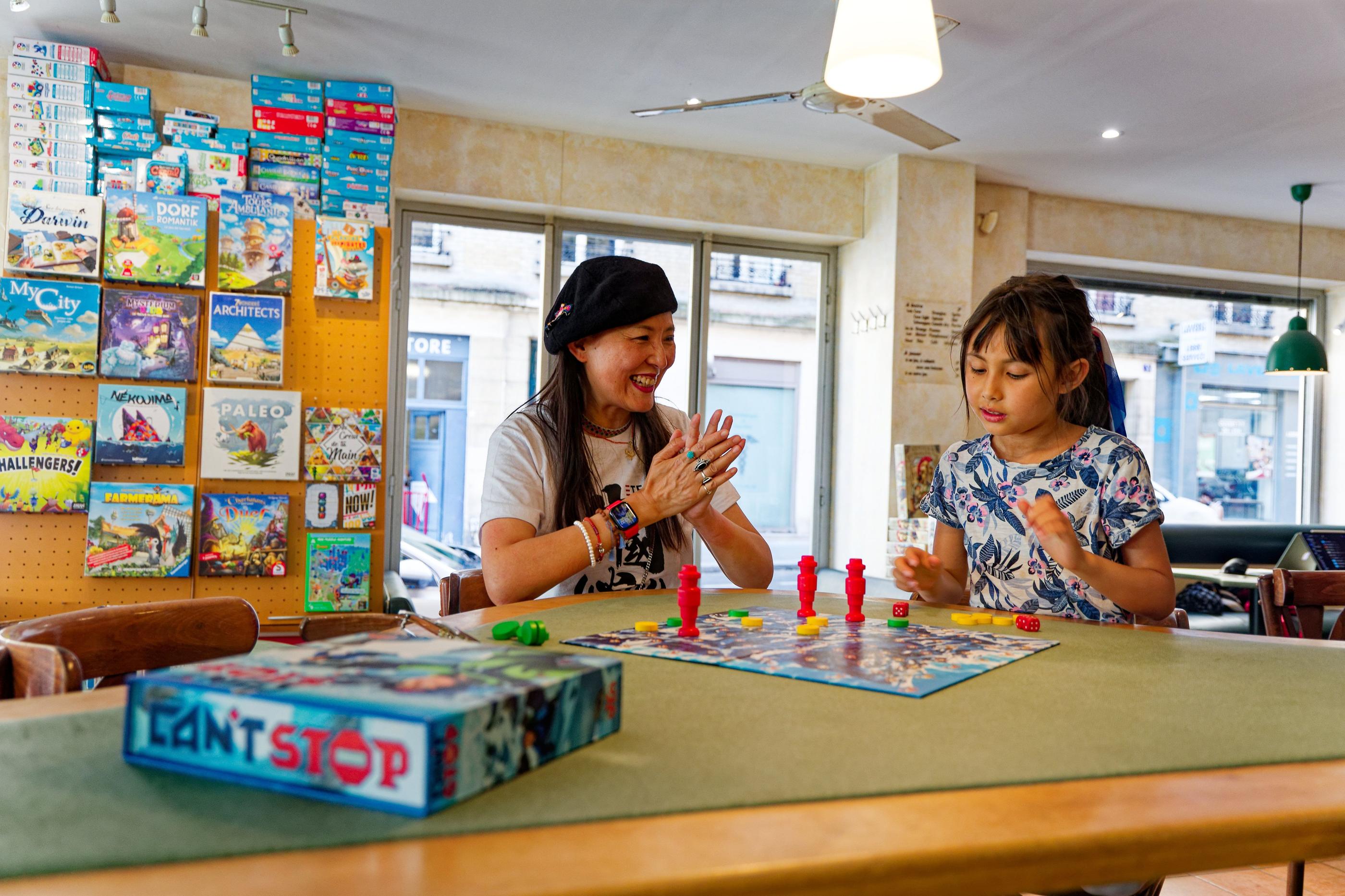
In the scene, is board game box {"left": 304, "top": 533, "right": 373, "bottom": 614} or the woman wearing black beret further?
board game box {"left": 304, "top": 533, "right": 373, "bottom": 614}

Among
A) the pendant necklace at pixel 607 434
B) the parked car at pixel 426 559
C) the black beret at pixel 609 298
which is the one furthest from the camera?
the parked car at pixel 426 559

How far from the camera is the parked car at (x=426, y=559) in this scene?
4.96m

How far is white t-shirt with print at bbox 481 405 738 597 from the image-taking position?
5.61ft

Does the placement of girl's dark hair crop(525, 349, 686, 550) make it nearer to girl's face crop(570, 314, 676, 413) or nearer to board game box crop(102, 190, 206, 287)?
girl's face crop(570, 314, 676, 413)

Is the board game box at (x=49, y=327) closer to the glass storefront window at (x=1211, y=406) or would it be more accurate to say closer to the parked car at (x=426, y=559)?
the parked car at (x=426, y=559)

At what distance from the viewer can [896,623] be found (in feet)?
4.19

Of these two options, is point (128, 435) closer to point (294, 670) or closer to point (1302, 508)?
point (294, 670)

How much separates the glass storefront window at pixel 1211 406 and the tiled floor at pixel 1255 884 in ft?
13.9

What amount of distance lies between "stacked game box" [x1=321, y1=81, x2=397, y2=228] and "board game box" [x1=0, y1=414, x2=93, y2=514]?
1411 mm

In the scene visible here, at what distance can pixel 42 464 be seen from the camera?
298 centimetres

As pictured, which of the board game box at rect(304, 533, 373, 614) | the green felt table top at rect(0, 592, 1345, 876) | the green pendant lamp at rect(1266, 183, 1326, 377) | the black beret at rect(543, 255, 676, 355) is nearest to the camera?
the green felt table top at rect(0, 592, 1345, 876)

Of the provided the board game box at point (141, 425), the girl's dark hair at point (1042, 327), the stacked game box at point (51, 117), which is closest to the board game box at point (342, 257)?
the board game box at point (141, 425)

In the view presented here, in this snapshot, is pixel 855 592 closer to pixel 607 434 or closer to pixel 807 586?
pixel 807 586

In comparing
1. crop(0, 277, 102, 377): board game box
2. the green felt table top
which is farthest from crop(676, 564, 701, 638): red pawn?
crop(0, 277, 102, 377): board game box
